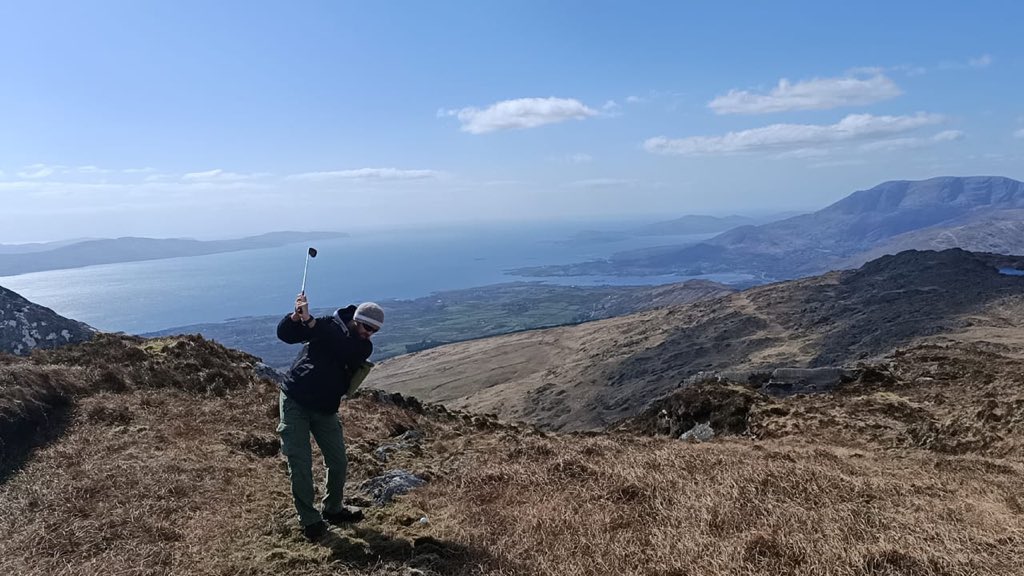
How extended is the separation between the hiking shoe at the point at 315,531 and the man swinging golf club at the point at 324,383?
0.23 ft

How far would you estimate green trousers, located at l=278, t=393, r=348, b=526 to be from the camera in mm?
5395

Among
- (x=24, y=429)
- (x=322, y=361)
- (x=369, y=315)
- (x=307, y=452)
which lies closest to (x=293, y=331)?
(x=322, y=361)

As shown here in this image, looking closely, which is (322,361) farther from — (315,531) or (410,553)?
(410,553)

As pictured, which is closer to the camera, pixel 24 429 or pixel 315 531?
pixel 315 531

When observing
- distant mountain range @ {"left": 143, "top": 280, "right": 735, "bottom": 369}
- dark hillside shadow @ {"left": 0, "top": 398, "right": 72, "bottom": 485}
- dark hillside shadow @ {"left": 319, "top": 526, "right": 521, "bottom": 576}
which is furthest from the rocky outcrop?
distant mountain range @ {"left": 143, "top": 280, "right": 735, "bottom": 369}

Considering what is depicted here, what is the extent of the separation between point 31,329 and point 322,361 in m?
13.3

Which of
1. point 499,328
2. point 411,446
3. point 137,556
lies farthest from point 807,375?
point 499,328

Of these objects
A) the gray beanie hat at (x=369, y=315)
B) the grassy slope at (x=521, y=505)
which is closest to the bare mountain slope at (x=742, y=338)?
the grassy slope at (x=521, y=505)

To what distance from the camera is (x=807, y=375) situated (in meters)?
15.3

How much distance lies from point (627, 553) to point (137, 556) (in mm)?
4099

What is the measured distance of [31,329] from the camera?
1425cm

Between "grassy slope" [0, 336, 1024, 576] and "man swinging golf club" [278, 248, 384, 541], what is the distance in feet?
1.67

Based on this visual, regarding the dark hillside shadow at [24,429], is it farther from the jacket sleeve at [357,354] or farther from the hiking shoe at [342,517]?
the jacket sleeve at [357,354]

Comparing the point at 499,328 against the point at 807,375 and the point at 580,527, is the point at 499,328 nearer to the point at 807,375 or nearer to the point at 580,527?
the point at 807,375
